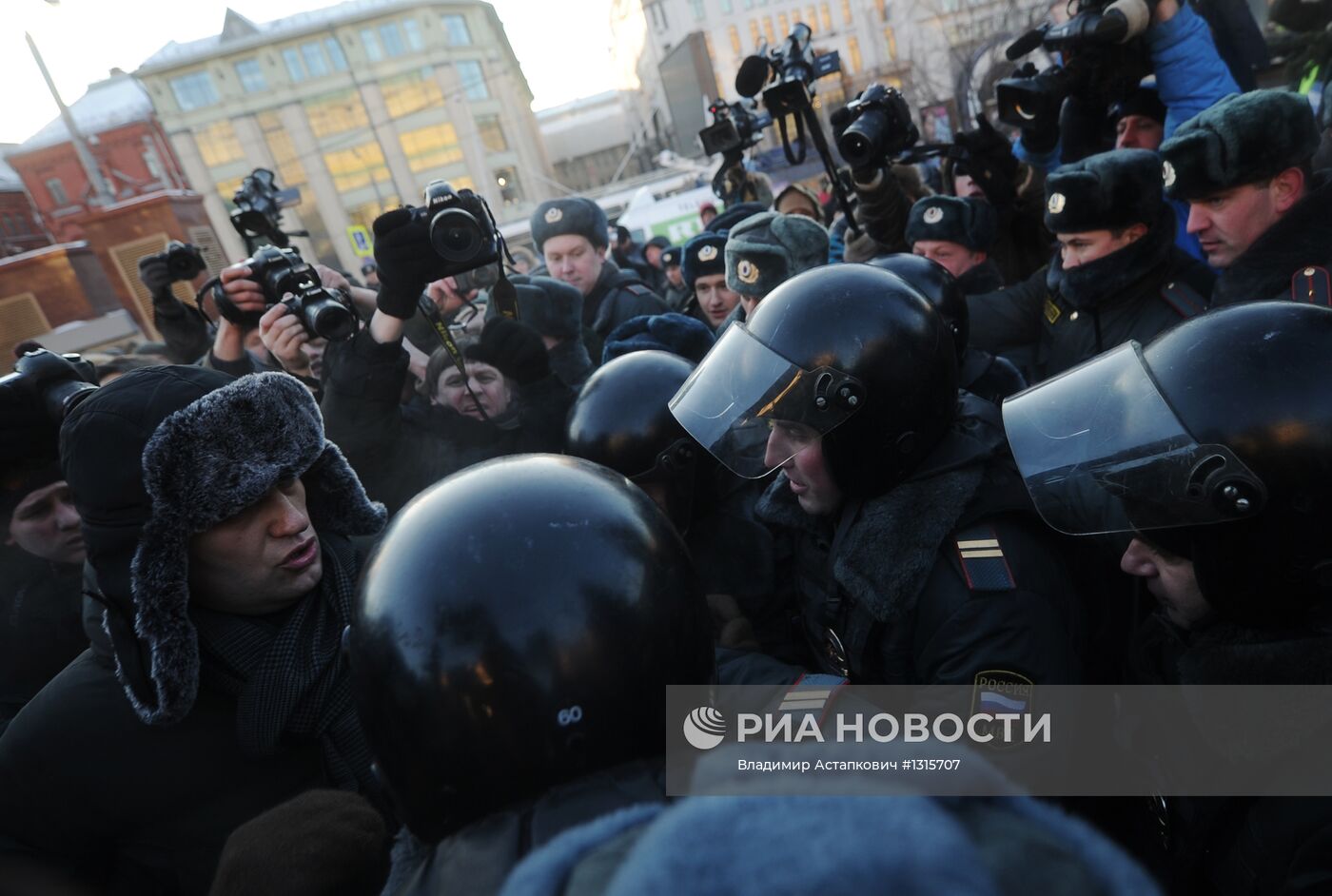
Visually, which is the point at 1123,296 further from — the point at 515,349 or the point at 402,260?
the point at 402,260

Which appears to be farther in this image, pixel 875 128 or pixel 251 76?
pixel 251 76

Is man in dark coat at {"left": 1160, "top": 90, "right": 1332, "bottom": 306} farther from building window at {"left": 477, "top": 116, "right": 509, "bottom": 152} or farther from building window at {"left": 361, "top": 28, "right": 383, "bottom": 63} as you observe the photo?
building window at {"left": 361, "top": 28, "right": 383, "bottom": 63}

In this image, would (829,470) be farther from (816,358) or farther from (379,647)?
(379,647)

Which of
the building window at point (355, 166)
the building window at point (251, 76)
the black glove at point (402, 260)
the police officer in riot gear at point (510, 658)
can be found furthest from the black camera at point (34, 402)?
the building window at point (251, 76)

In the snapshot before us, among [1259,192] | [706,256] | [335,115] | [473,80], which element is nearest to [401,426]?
[706,256]

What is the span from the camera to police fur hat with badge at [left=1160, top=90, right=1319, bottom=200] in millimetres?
2516

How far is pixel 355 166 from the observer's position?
4412cm

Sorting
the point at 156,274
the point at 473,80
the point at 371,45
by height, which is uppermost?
the point at 371,45

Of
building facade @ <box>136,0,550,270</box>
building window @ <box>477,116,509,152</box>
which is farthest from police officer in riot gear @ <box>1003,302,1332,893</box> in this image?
building window @ <box>477,116,509,152</box>

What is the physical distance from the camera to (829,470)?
1.98 meters

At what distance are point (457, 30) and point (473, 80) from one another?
4488 mm

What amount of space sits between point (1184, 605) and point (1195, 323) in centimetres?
61

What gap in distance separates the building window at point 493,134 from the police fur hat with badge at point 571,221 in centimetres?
4760

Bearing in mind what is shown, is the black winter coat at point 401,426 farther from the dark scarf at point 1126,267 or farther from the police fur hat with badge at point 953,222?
the dark scarf at point 1126,267
